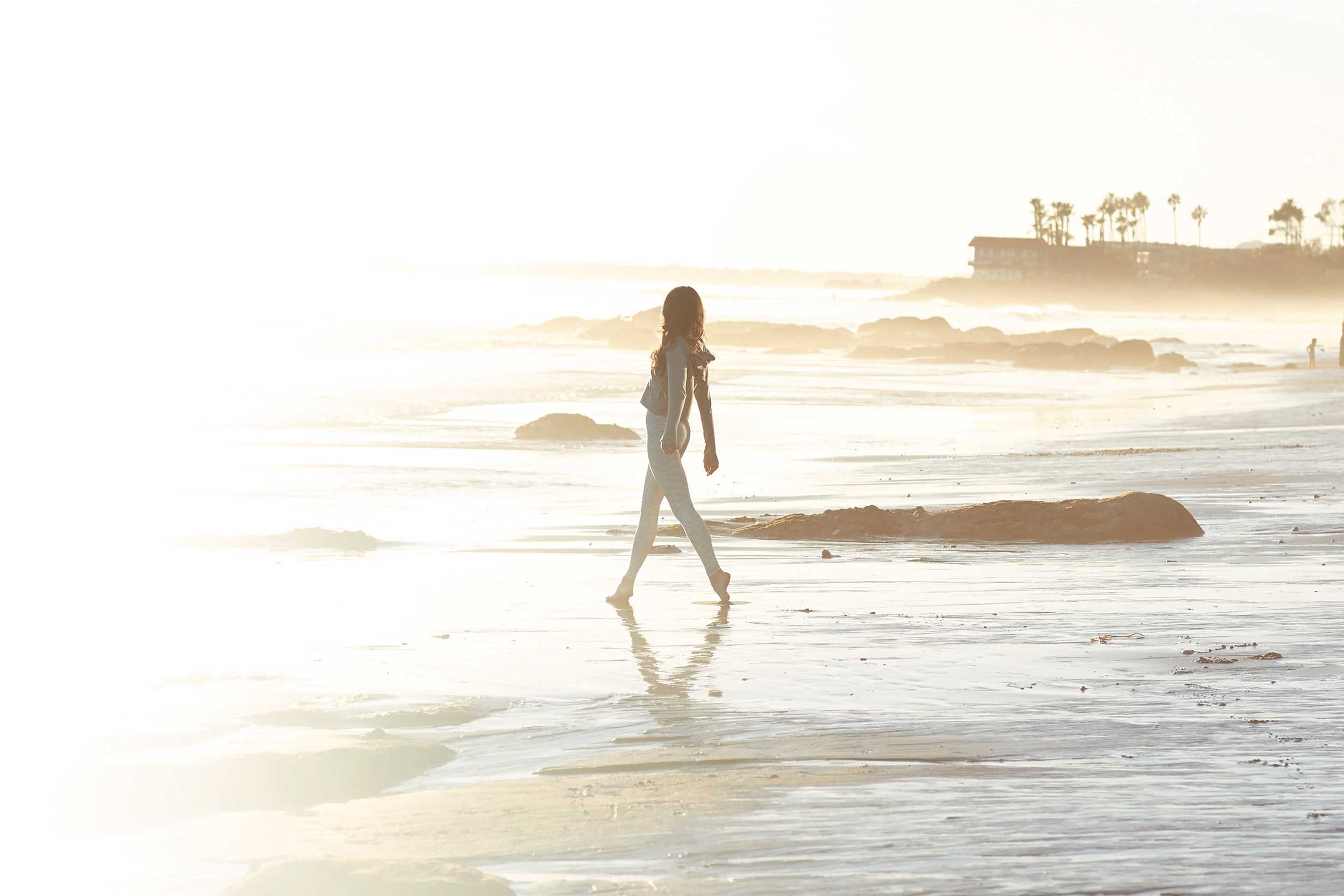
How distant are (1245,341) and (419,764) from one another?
10369cm

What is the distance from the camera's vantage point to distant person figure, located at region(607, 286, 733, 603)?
923 cm

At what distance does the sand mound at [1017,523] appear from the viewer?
40.0 ft

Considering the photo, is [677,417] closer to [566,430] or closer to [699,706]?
[699,706]

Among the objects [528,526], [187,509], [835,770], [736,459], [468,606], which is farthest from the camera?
[736,459]

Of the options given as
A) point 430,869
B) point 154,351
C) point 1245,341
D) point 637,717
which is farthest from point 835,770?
point 1245,341

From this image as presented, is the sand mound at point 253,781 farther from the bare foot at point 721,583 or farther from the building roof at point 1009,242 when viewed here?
the building roof at point 1009,242

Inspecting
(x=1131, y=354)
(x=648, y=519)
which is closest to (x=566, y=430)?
(x=648, y=519)

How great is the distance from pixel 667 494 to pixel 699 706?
3.30 metres

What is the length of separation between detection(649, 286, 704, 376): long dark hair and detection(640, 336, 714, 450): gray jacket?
0.10ft

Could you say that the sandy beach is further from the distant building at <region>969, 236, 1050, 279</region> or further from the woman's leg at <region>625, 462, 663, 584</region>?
the distant building at <region>969, 236, 1050, 279</region>

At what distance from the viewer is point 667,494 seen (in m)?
9.56

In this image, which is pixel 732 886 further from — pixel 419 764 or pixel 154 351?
pixel 154 351

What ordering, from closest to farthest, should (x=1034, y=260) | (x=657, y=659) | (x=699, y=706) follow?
(x=699, y=706) < (x=657, y=659) < (x=1034, y=260)

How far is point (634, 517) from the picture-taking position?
14.8 meters
